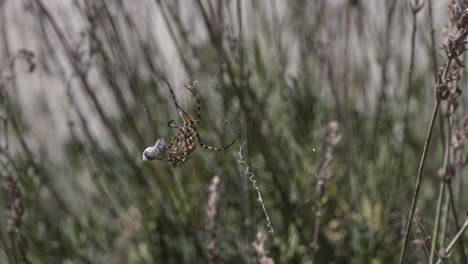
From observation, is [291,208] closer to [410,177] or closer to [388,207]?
[388,207]

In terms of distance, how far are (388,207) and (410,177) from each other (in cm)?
21

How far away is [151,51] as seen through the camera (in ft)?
4.21

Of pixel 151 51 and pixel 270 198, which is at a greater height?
pixel 151 51

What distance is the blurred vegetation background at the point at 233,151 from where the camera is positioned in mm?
1068

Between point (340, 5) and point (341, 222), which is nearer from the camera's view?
point (341, 222)

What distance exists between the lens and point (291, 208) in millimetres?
1103

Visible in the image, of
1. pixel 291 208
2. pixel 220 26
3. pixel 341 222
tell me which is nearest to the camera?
pixel 220 26

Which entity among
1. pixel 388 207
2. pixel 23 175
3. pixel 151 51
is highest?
pixel 151 51

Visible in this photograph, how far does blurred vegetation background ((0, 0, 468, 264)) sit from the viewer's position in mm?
1068

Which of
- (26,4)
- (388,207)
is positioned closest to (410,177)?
(388,207)

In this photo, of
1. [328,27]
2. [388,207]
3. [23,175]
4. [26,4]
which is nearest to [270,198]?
[388,207]

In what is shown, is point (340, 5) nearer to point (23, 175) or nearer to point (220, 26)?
point (220, 26)

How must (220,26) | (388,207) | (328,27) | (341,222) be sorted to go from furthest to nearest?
(328,27), (341,222), (388,207), (220,26)

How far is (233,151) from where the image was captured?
0.99m
